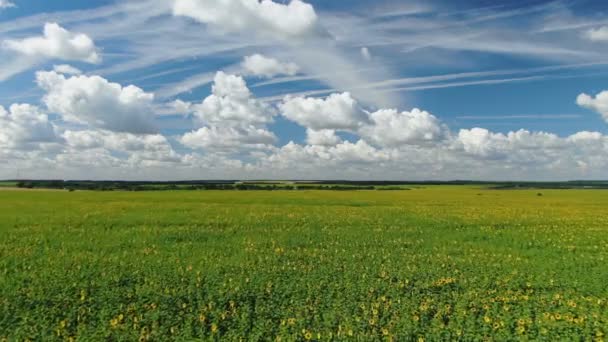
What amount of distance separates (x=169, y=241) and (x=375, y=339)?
1546 cm

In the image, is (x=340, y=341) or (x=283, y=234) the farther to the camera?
(x=283, y=234)

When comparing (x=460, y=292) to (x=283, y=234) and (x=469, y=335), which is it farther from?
(x=283, y=234)

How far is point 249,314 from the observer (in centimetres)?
1122

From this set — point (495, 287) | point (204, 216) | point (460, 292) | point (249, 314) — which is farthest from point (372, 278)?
point (204, 216)

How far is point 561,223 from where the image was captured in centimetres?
3284

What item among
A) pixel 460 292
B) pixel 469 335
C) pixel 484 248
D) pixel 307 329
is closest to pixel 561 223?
pixel 484 248

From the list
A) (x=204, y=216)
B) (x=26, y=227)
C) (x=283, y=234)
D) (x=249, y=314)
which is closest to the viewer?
(x=249, y=314)

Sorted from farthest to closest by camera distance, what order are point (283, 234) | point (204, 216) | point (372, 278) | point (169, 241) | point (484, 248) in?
point (204, 216) < point (283, 234) < point (169, 241) < point (484, 248) < point (372, 278)

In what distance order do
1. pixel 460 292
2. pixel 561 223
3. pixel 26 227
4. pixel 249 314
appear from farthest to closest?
pixel 561 223
pixel 26 227
pixel 460 292
pixel 249 314

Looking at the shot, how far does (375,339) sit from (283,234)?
14776 millimetres

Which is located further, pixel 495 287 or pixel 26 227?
pixel 26 227

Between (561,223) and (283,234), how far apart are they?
2325cm

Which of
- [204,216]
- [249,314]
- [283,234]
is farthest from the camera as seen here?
[204,216]

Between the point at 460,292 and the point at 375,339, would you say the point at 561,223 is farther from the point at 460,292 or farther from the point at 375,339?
the point at 375,339
